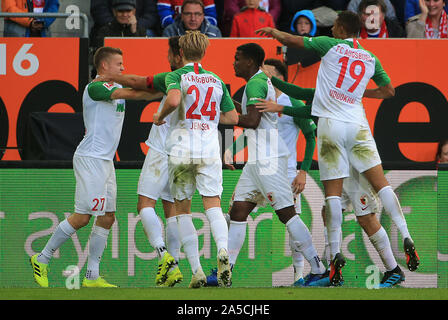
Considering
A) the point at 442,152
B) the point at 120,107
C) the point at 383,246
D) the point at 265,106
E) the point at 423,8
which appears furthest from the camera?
the point at 423,8

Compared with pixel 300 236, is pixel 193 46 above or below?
above

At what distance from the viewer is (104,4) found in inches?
473

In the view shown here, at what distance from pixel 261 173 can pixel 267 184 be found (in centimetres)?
12

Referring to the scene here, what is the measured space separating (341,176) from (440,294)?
1444 millimetres

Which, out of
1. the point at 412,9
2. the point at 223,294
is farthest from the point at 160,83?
the point at 412,9

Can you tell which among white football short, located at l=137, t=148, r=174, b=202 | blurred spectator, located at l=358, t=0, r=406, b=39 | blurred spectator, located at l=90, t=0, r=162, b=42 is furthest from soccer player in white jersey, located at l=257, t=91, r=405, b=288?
blurred spectator, located at l=90, t=0, r=162, b=42

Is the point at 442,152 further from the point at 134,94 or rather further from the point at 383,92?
the point at 134,94

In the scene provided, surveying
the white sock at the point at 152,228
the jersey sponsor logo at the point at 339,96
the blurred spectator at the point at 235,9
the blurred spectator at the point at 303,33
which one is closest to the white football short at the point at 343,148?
the jersey sponsor logo at the point at 339,96

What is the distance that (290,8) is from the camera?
40.5 ft

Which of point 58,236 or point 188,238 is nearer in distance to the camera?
point 188,238

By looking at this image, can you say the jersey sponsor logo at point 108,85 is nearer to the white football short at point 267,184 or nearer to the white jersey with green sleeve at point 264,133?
the white jersey with green sleeve at point 264,133

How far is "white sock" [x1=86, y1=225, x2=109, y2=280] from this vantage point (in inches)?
333

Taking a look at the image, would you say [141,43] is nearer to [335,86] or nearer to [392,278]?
[335,86]

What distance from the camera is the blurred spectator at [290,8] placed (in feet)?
40.0
